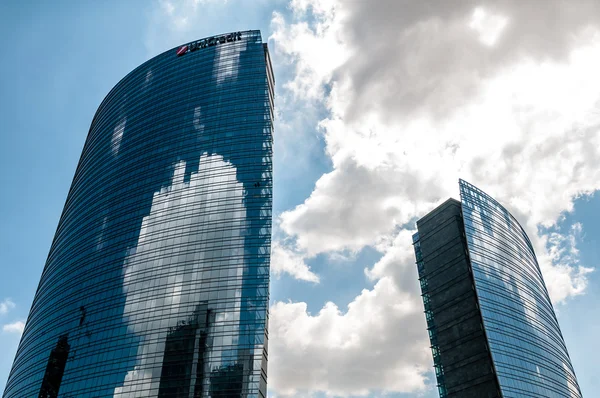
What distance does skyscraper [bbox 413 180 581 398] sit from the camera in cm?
11612

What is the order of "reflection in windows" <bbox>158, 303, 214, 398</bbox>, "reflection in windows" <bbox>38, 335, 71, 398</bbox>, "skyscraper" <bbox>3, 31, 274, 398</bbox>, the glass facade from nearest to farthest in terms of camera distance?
"reflection in windows" <bbox>158, 303, 214, 398</bbox>
"skyscraper" <bbox>3, 31, 274, 398</bbox>
the glass facade
"reflection in windows" <bbox>38, 335, 71, 398</bbox>

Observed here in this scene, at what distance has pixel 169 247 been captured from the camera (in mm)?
124312

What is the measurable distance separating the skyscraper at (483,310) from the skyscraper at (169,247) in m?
53.6

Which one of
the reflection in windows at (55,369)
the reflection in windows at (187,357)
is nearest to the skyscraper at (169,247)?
the reflection in windows at (187,357)

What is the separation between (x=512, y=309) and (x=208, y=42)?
13153cm

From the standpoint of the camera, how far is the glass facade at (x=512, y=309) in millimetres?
116537

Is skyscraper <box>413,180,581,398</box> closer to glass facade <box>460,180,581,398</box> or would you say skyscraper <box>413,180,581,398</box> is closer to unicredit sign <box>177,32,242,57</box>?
glass facade <box>460,180,581,398</box>

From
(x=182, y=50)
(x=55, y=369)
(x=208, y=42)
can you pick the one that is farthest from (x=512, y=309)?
(x=182, y=50)

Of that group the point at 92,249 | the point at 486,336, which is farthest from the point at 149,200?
the point at 486,336

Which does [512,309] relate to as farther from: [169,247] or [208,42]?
[208,42]

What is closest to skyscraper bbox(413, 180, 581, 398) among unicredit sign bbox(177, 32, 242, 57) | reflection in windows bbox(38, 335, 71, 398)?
unicredit sign bbox(177, 32, 242, 57)

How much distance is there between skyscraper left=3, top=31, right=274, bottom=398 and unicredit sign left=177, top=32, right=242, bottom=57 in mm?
508

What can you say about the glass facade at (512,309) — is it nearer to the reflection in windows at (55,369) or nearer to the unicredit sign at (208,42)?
the unicredit sign at (208,42)

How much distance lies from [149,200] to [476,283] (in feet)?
315
